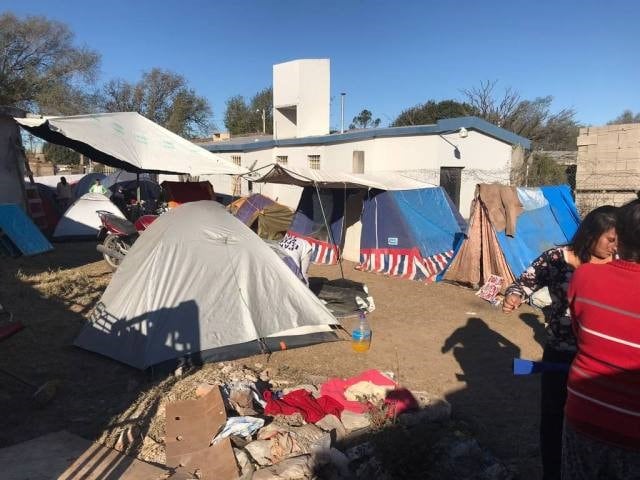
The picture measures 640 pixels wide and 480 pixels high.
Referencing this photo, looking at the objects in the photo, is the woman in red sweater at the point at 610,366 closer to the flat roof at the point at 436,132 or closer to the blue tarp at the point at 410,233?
the blue tarp at the point at 410,233

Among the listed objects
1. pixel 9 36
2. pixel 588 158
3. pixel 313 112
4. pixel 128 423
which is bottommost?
pixel 128 423

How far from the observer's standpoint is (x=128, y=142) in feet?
28.9

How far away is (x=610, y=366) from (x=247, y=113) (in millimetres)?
49783

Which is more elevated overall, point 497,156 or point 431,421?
point 497,156

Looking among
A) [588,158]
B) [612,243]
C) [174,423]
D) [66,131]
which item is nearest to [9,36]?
Result: [66,131]

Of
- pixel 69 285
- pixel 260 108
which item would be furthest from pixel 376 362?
pixel 260 108

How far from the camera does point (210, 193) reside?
40.6 ft

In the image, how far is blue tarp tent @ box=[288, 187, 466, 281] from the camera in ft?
33.6

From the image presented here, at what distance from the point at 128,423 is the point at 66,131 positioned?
527cm

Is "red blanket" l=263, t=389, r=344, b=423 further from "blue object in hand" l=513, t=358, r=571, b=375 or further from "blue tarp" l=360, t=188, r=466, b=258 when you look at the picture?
"blue tarp" l=360, t=188, r=466, b=258

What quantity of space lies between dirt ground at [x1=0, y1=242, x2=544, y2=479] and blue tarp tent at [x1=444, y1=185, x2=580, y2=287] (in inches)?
18.8

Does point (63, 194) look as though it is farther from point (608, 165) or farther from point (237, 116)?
point (237, 116)

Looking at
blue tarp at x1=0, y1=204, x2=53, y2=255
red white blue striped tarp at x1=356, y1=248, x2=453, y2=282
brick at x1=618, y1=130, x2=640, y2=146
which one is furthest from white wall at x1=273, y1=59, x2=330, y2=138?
blue tarp at x1=0, y1=204, x2=53, y2=255

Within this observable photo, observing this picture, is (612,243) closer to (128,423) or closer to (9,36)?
(128,423)
